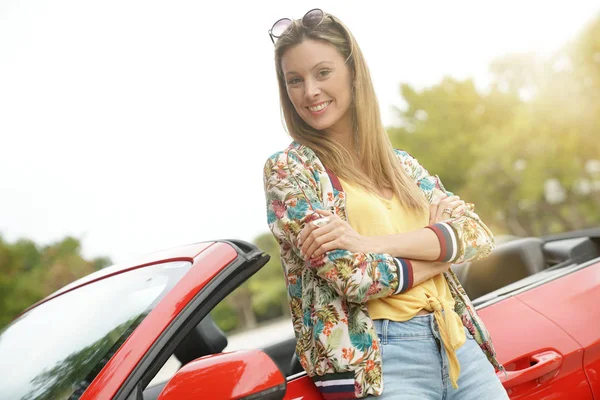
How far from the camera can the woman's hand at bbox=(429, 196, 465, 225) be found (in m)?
1.93

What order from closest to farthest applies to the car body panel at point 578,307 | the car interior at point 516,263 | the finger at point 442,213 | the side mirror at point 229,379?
1. the side mirror at point 229,379
2. the finger at point 442,213
3. the car body panel at point 578,307
4. the car interior at point 516,263

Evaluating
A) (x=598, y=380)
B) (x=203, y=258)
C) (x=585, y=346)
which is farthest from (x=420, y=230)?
(x=598, y=380)

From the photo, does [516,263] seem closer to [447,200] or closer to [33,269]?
[447,200]

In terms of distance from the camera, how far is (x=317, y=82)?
1.93 metres

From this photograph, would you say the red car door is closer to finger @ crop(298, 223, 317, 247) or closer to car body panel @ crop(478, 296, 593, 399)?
car body panel @ crop(478, 296, 593, 399)

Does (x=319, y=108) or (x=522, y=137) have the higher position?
(x=319, y=108)

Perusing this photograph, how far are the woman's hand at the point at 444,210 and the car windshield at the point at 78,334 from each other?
31.5 inches

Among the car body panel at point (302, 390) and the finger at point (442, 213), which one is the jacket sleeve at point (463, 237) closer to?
the finger at point (442, 213)

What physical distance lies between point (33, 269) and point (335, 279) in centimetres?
2713

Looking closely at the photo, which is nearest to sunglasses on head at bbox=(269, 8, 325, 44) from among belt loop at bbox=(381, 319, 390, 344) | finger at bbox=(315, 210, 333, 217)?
finger at bbox=(315, 210, 333, 217)

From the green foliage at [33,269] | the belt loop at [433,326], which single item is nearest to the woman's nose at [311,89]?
the belt loop at [433,326]

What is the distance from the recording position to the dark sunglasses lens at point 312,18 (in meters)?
1.94

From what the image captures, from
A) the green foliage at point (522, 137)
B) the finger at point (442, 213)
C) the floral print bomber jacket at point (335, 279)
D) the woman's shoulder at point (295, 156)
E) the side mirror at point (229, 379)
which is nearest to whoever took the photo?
the side mirror at point (229, 379)

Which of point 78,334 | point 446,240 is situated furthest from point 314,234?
point 78,334
